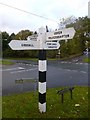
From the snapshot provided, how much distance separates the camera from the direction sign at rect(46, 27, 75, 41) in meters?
5.04

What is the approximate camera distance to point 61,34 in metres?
5.26

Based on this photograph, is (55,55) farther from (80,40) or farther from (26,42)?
(26,42)

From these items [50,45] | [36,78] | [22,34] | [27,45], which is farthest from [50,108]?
[22,34]

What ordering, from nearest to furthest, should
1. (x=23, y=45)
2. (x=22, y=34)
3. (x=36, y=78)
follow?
(x=23, y=45), (x=36, y=78), (x=22, y=34)

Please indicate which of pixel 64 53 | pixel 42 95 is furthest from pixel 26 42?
pixel 64 53

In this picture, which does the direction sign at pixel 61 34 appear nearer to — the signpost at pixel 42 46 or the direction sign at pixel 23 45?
the signpost at pixel 42 46

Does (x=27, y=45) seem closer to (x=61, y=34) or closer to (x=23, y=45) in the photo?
(x=23, y=45)

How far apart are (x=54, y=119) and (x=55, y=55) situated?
34.6 metres

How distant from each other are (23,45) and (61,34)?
909 mm

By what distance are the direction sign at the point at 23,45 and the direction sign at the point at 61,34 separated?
351 mm

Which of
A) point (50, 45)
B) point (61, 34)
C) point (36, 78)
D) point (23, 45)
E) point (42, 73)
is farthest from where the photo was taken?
point (36, 78)

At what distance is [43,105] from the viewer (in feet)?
18.3

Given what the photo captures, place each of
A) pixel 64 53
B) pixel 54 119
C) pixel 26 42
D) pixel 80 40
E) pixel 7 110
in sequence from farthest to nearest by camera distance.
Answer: pixel 64 53 < pixel 80 40 < pixel 7 110 < pixel 26 42 < pixel 54 119

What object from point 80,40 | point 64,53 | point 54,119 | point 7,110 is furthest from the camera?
point 64,53
